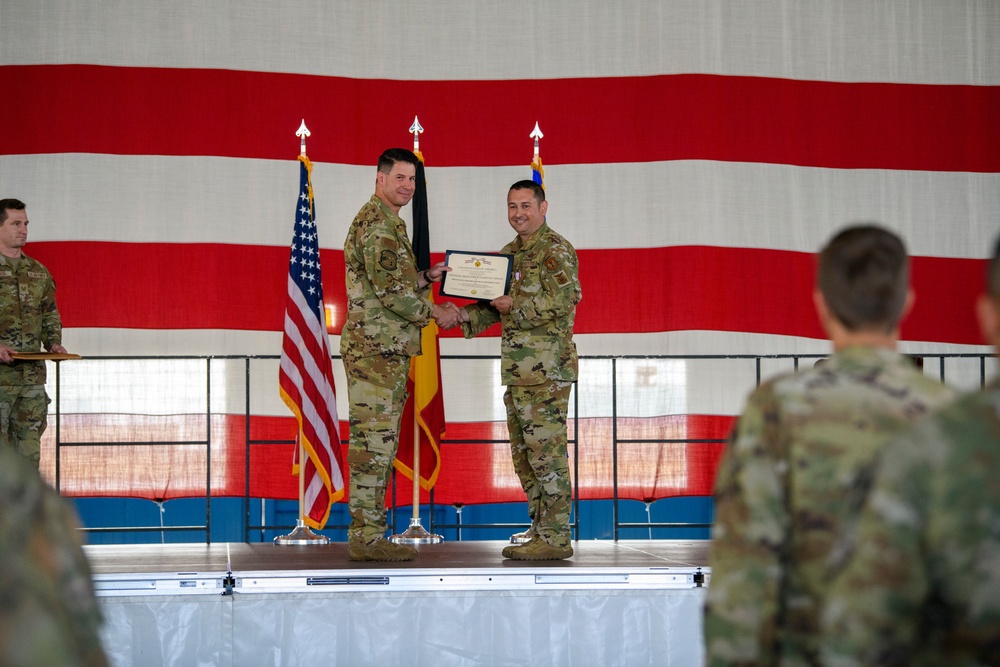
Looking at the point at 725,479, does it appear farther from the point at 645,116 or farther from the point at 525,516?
the point at 645,116

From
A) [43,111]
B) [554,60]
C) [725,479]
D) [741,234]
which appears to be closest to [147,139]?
[43,111]

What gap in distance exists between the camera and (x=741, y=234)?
551 centimetres

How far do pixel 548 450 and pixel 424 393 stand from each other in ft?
2.70

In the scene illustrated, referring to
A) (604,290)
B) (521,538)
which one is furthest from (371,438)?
(604,290)

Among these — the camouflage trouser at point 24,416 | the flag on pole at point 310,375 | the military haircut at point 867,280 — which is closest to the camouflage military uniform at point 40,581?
the military haircut at point 867,280

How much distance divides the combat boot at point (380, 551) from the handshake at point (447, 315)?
0.78 meters

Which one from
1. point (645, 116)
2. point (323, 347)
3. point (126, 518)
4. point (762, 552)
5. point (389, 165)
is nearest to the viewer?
point (762, 552)

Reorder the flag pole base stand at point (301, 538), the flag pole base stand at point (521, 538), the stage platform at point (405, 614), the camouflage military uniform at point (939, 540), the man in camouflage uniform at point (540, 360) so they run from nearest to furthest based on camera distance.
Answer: the camouflage military uniform at point (939, 540) < the stage platform at point (405, 614) < the man in camouflage uniform at point (540, 360) < the flag pole base stand at point (521, 538) < the flag pole base stand at point (301, 538)

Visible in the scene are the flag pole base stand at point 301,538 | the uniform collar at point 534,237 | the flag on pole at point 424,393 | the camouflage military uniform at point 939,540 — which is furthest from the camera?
the flag on pole at point 424,393

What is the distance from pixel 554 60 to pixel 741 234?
1307 mm

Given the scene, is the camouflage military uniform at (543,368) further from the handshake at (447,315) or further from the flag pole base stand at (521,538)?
the flag pole base stand at (521,538)

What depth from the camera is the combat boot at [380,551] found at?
366 centimetres

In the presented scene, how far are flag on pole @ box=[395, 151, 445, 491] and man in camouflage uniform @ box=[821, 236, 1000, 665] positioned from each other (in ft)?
11.7

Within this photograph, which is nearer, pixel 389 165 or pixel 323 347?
pixel 389 165
